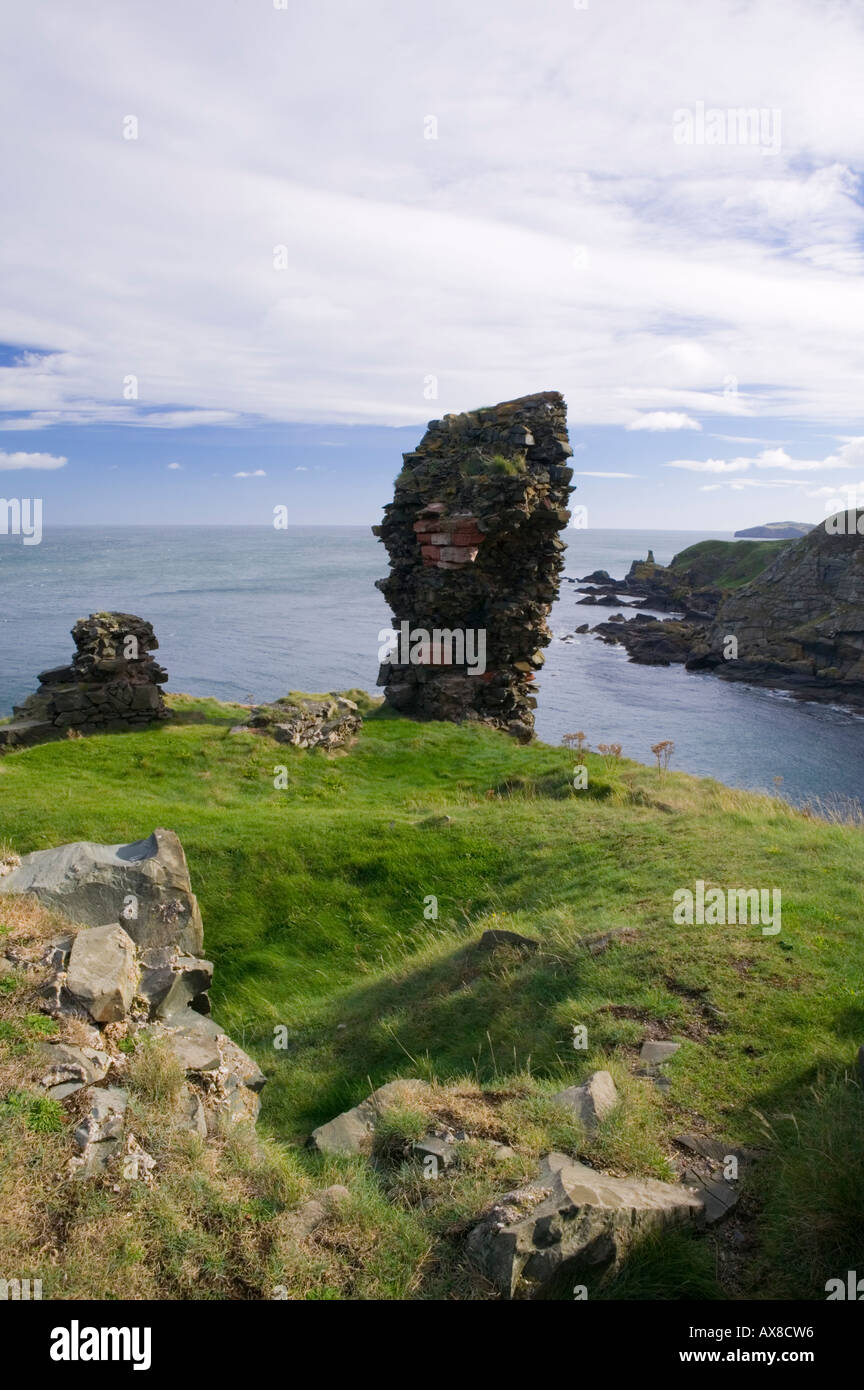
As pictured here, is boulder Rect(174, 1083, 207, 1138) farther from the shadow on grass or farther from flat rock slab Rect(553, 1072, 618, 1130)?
flat rock slab Rect(553, 1072, 618, 1130)

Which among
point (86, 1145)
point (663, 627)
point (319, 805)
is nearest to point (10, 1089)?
point (86, 1145)

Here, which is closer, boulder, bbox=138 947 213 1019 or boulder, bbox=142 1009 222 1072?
boulder, bbox=142 1009 222 1072

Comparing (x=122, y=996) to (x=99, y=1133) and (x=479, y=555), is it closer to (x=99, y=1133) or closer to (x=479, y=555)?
(x=99, y=1133)

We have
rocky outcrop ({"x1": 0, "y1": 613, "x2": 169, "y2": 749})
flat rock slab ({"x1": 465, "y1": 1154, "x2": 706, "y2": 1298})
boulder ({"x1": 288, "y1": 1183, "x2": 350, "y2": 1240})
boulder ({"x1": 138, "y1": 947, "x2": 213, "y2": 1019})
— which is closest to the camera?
flat rock slab ({"x1": 465, "y1": 1154, "x2": 706, "y2": 1298})

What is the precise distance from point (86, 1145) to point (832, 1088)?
5440 mm

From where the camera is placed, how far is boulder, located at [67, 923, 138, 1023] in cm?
708

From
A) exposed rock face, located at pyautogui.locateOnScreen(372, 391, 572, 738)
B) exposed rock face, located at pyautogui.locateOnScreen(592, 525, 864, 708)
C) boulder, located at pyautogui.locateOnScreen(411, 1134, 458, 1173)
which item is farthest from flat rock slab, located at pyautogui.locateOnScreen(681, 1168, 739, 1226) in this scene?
exposed rock face, located at pyautogui.locateOnScreen(592, 525, 864, 708)

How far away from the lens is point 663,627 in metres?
89.8

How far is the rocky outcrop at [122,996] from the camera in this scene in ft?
19.5

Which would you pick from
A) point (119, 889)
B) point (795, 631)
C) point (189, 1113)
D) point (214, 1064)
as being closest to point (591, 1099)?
point (189, 1113)

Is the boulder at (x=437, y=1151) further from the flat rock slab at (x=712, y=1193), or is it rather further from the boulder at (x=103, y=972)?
the boulder at (x=103, y=972)

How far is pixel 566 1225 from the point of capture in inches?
189

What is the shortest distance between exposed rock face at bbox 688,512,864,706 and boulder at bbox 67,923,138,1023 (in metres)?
67.3
